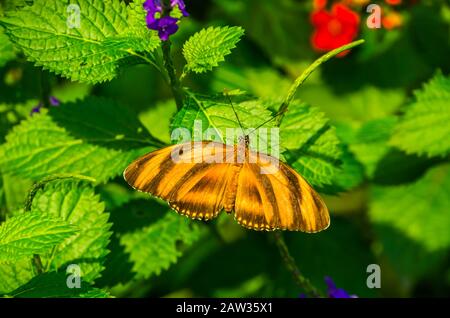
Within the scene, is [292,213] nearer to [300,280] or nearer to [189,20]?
[300,280]

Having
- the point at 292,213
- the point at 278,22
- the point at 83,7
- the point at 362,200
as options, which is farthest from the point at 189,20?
the point at 292,213

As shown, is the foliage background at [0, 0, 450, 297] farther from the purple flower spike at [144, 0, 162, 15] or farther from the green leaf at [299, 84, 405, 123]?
the purple flower spike at [144, 0, 162, 15]

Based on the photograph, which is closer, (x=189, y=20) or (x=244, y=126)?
(x=244, y=126)

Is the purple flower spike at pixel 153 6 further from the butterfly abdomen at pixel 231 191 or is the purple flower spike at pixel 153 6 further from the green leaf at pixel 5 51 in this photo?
the green leaf at pixel 5 51

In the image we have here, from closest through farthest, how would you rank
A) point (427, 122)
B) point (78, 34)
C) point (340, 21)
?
point (78, 34) < point (427, 122) < point (340, 21)

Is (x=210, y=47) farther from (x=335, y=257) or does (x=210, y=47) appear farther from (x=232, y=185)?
(x=335, y=257)

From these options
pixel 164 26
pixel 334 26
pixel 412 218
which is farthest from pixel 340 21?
pixel 164 26

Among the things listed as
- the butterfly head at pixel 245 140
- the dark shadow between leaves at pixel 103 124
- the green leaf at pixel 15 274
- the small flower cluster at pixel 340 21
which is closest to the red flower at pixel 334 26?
the small flower cluster at pixel 340 21
